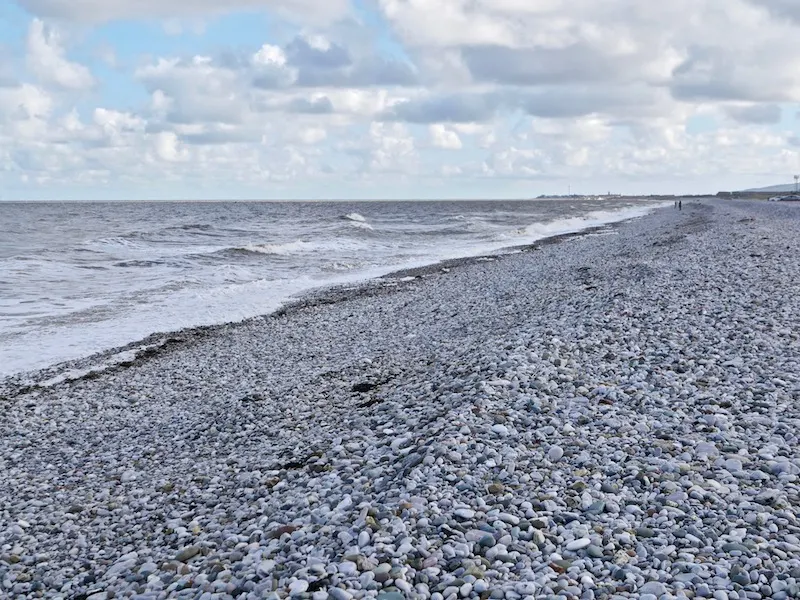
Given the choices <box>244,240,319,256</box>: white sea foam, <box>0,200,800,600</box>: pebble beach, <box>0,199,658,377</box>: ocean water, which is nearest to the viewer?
<box>0,200,800,600</box>: pebble beach

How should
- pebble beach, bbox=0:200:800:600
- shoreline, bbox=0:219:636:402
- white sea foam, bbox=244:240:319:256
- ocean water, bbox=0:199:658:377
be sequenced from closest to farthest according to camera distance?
pebble beach, bbox=0:200:800:600
shoreline, bbox=0:219:636:402
ocean water, bbox=0:199:658:377
white sea foam, bbox=244:240:319:256

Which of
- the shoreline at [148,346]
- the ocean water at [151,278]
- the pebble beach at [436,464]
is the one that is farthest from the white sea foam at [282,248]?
the pebble beach at [436,464]

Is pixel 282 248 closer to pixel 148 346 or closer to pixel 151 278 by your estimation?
pixel 151 278

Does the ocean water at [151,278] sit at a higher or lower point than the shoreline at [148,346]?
lower

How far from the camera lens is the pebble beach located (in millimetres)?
4711

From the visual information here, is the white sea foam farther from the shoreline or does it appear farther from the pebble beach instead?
the pebble beach

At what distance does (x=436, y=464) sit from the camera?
617 cm

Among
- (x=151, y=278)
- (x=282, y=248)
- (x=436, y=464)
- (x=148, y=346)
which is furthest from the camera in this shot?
(x=282, y=248)

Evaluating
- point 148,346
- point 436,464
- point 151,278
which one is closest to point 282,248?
point 151,278

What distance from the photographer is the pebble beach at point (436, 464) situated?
471 cm

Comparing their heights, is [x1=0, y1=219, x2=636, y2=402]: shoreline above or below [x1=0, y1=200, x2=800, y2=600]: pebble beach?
below

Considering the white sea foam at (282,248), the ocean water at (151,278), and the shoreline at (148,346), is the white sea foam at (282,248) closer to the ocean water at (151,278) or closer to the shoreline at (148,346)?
the ocean water at (151,278)

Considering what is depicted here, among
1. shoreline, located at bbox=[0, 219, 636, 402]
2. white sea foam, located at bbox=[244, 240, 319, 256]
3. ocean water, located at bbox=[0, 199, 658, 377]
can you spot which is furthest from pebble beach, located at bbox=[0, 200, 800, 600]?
white sea foam, located at bbox=[244, 240, 319, 256]

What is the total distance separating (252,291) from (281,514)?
743 inches
